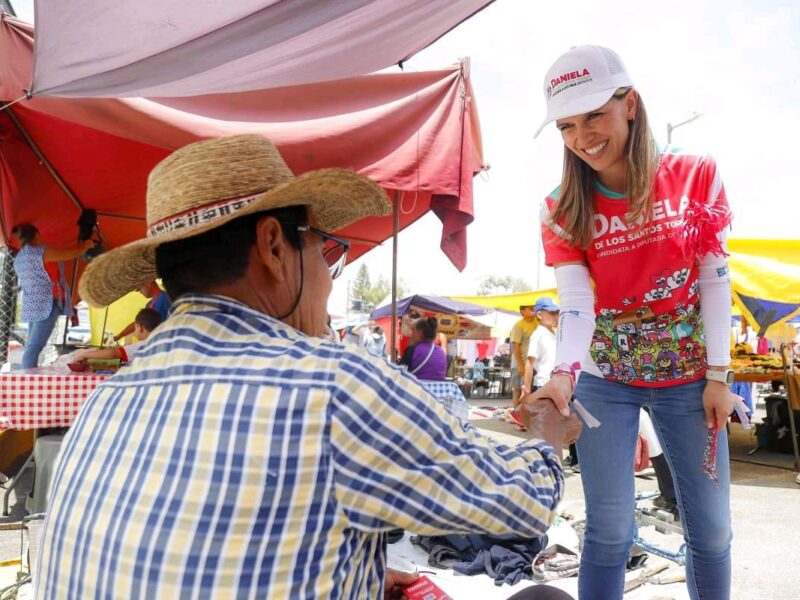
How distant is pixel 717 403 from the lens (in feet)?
6.27

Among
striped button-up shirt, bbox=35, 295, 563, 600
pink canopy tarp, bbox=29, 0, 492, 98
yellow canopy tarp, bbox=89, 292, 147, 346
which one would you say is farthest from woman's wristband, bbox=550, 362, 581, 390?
yellow canopy tarp, bbox=89, 292, 147, 346

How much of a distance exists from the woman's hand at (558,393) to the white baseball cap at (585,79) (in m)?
0.84

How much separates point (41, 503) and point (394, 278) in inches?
103

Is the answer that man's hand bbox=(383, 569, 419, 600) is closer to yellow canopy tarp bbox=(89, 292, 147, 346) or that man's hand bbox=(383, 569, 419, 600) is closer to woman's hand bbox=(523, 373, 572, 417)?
woman's hand bbox=(523, 373, 572, 417)

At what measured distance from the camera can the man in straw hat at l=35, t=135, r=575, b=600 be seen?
84 centimetres

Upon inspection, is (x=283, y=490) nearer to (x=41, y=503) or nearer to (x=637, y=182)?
(x=637, y=182)

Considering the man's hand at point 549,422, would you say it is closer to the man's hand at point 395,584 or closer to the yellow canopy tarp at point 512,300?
the man's hand at point 395,584

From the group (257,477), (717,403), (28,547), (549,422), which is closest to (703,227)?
(717,403)

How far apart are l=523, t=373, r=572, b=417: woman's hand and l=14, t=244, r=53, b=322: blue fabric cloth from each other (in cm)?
435

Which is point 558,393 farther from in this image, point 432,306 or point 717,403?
point 432,306

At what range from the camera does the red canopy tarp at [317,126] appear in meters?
3.01

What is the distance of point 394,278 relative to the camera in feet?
13.9

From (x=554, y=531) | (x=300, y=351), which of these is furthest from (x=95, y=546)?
(x=554, y=531)

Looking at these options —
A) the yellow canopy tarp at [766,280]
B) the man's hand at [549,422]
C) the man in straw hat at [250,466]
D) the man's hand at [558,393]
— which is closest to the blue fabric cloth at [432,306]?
the yellow canopy tarp at [766,280]
